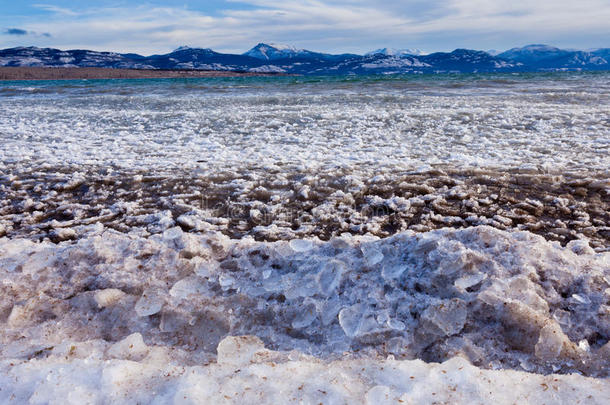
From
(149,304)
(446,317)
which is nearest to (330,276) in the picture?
(446,317)

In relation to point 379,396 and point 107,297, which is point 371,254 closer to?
point 379,396

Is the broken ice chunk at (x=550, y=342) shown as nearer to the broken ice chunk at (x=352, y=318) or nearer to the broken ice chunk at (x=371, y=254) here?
the broken ice chunk at (x=352, y=318)

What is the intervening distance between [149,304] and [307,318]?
0.94 meters

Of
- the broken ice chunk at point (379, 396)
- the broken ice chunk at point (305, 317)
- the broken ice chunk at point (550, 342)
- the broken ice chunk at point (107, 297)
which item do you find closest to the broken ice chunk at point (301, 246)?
the broken ice chunk at point (305, 317)

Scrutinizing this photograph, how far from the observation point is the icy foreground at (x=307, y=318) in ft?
5.18

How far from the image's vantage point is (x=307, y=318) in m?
2.20

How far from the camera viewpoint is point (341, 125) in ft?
31.9

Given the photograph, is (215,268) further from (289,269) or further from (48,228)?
(48,228)

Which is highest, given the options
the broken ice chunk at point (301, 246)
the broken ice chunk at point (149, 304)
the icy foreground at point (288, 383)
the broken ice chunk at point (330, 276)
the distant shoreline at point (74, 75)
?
the distant shoreline at point (74, 75)

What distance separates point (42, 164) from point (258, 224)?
174 inches

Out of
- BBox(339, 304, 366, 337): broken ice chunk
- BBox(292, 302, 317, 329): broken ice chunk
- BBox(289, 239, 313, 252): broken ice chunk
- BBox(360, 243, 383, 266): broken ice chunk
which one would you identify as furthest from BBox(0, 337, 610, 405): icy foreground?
BBox(289, 239, 313, 252): broken ice chunk

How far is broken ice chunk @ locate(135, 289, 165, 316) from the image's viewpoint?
2.25 m

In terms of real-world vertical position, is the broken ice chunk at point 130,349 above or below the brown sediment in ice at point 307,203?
below

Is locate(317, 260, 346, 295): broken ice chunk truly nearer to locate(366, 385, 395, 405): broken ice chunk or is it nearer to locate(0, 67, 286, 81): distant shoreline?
locate(366, 385, 395, 405): broken ice chunk
